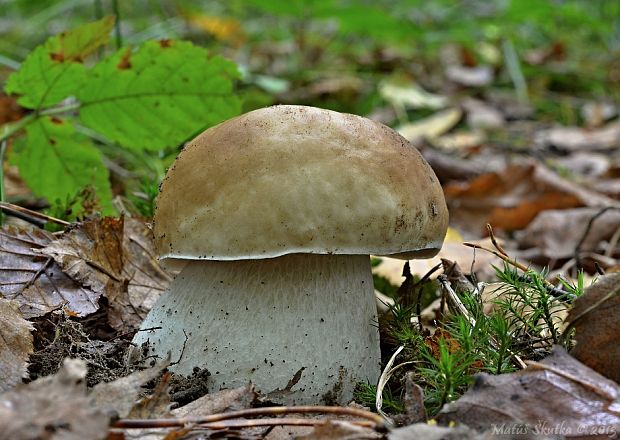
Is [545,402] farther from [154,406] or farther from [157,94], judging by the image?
[157,94]

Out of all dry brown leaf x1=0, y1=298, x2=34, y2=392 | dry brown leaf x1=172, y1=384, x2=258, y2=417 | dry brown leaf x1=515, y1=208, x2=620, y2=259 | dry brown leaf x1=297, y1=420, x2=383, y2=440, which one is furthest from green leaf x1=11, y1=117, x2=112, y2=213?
dry brown leaf x1=515, y1=208, x2=620, y2=259

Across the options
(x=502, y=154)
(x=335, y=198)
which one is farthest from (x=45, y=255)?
(x=502, y=154)

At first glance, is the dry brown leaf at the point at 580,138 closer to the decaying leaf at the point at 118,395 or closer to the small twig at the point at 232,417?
the small twig at the point at 232,417

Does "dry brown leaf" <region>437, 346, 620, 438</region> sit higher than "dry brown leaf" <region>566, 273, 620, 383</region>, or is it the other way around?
"dry brown leaf" <region>566, 273, 620, 383</region>

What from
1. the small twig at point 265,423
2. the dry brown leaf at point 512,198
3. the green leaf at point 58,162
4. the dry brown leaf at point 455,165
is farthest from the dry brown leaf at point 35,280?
the dry brown leaf at point 455,165

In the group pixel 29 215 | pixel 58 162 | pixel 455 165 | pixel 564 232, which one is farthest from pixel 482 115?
pixel 29 215

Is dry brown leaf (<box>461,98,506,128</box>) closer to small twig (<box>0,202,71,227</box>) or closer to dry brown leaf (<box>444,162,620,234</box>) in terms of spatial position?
dry brown leaf (<box>444,162,620,234</box>)
